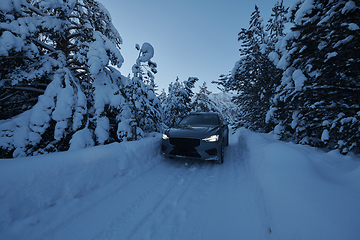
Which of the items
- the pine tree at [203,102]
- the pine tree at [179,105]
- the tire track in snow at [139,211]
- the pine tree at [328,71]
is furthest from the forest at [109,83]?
the pine tree at [203,102]

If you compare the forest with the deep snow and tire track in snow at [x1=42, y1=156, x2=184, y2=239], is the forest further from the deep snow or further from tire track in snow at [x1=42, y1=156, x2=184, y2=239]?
tire track in snow at [x1=42, y1=156, x2=184, y2=239]

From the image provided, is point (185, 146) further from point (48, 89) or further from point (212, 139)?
point (48, 89)

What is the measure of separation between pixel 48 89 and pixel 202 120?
526cm

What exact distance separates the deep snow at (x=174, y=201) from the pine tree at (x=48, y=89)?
1.49 metres

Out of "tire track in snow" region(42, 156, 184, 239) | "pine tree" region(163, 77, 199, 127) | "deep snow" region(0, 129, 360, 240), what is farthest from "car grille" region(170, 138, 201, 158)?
"pine tree" region(163, 77, 199, 127)

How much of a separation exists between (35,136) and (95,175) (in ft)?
7.24

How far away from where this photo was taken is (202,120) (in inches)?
248

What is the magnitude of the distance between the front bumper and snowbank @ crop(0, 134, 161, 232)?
1440 mm

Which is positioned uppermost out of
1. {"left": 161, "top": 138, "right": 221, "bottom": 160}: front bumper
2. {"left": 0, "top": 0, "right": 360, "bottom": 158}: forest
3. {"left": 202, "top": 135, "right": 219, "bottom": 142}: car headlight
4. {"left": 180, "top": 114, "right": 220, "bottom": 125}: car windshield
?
{"left": 0, "top": 0, "right": 360, "bottom": 158}: forest

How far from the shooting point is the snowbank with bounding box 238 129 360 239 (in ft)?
4.72

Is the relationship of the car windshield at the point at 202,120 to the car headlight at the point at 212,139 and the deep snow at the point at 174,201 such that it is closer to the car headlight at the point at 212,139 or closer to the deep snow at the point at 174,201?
the car headlight at the point at 212,139

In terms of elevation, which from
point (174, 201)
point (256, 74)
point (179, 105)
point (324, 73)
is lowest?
point (174, 201)

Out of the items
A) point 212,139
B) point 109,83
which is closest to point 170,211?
point 212,139

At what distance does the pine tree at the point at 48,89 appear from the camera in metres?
3.72
